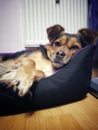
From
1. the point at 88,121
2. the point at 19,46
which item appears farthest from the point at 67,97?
the point at 19,46

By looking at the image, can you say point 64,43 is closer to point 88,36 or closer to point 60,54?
point 60,54

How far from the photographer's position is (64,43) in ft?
4.40

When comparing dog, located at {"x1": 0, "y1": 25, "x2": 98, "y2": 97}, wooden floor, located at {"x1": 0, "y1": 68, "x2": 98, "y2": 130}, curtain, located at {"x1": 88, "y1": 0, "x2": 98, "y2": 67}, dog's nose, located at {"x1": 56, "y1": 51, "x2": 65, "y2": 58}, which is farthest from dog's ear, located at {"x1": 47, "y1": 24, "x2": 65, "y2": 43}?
wooden floor, located at {"x1": 0, "y1": 68, "x2": 98, "y2": 130}

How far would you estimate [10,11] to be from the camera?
1.64 m

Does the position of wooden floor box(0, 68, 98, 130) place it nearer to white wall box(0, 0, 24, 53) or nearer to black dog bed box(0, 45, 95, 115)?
black dog bed box(0, 45, 95, 115)

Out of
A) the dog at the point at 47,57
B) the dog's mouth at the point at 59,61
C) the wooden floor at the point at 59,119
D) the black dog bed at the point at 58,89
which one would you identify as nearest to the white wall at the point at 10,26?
the dog at the point at 47,57

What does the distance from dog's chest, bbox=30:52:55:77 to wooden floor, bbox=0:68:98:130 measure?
26 cm

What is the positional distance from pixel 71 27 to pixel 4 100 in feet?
3.08

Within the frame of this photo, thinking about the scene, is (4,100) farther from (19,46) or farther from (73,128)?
(19,46)

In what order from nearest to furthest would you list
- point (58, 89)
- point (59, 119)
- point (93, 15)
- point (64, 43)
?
point (59, 119), point (58, 89), point (64, 43), point (93, 15)

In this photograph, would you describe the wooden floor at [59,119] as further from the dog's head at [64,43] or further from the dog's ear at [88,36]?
the dog's ear at [88,36]

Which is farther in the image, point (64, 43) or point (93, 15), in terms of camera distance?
point (93, 15)

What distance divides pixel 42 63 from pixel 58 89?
23cm

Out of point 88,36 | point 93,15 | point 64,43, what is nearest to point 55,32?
point 64,43
